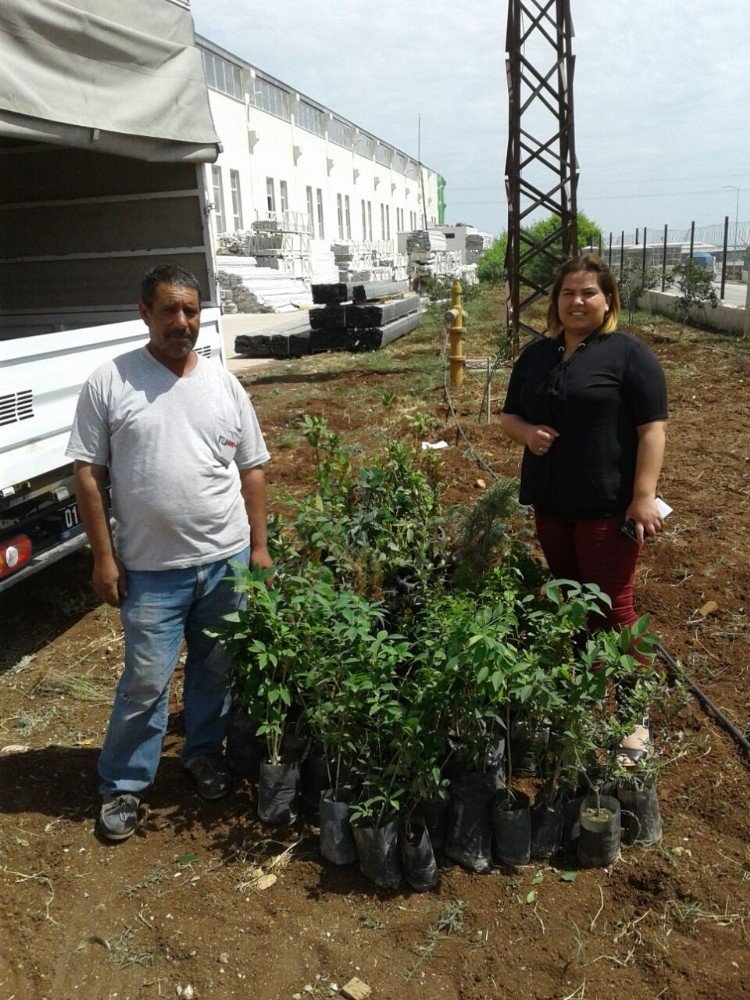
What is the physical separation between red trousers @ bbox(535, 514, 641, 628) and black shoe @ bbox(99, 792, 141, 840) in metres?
1.74

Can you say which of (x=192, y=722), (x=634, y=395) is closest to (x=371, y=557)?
(x=192, y=722)

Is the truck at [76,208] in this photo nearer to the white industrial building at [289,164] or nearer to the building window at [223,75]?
the white industrial building at [289,164]

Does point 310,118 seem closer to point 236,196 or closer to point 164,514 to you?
point 236,196

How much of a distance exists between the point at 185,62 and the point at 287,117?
43.9m

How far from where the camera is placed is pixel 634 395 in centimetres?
274

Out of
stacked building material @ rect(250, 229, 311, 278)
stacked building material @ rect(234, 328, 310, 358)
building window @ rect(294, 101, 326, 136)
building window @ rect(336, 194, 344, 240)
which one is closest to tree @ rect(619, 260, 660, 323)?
stacked building material @ rect(234, 328, 310, 358)

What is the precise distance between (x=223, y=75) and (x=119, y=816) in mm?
40614

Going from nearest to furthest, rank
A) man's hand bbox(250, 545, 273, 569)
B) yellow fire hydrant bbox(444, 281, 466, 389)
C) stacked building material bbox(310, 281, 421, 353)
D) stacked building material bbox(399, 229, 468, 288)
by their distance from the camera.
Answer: man's hand bbox(250, 545, 273, 569)
yellow fire hydrant bbox(444, 281, 466, 389)
stacked building material bbox(310, 281, 421, 353)
stacked building material bbox(399, 229, 468, 288)

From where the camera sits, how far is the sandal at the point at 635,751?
109 inches

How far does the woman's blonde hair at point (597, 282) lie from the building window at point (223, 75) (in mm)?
37044

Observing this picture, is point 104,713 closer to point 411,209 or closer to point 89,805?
point 89,805

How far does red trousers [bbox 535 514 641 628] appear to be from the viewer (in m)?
2.90

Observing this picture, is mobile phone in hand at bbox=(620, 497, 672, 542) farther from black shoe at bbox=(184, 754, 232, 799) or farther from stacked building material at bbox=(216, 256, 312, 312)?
stacked building material at bbox=(216, 256, 312, 312)

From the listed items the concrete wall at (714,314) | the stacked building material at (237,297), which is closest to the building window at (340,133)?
the stacked building material at (237,297)
